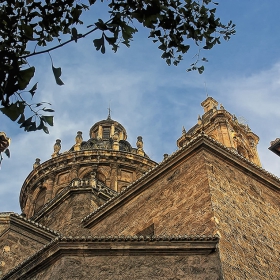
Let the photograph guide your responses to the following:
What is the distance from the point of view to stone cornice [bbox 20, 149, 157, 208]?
1088 inches

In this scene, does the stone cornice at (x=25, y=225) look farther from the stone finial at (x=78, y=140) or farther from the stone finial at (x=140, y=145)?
the stone finial at (x=140, y=145)

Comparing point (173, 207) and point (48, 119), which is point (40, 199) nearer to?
point (173, 207)

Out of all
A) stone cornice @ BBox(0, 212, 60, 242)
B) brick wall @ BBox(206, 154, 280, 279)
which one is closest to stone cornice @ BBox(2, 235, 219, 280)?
brick wall @ BBox(206, 154, 280, 279)

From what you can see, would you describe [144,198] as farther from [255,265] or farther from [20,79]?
[20,79]

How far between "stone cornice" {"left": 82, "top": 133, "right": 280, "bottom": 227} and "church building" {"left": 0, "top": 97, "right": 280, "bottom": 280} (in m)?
0.03

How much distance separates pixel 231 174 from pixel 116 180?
13.5 meters

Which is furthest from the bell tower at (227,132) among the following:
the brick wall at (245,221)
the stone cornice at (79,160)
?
the brick wall at (245,221)

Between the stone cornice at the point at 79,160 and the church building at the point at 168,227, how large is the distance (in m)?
6.43

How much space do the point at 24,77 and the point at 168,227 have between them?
8591mm

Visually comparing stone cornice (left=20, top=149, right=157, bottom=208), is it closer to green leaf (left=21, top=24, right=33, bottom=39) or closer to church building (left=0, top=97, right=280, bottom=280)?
church building (left=0, top=97, right=280, bottom=280)

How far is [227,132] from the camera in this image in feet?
85.7

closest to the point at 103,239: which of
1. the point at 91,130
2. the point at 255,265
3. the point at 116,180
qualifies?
the point at 255,265

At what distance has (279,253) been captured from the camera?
1242 centimetres

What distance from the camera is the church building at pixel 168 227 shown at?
10141 mm
